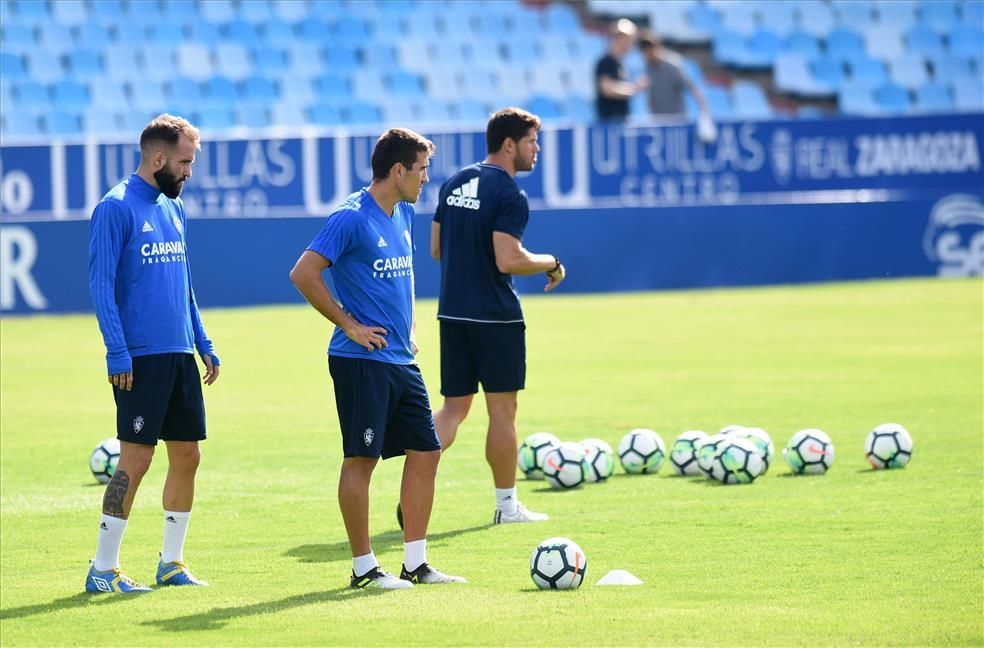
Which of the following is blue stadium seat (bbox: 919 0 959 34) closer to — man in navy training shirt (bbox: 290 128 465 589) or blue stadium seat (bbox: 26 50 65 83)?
blue stadium seat (bbox: 26 50 65 83)

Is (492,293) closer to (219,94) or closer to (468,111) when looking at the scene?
(219,94)

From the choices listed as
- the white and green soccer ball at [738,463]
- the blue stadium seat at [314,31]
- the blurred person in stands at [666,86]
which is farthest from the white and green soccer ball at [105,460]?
the blue stadium seat at [314,31]

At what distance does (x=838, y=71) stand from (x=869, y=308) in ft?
40.7

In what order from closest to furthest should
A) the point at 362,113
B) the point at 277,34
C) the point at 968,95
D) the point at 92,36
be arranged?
the point at 92,36 < the point at 362,113 < the point at 277,34 < the point at 968,95

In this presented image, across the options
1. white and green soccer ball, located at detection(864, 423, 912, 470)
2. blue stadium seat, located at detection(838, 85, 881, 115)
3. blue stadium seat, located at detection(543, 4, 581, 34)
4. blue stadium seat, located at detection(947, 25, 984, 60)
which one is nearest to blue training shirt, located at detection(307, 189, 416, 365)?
white and green soccer ball, located at detection(864, 423, 912, 470)

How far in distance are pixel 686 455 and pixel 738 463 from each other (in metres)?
0.49

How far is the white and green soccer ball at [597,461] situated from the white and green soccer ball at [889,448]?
176 cm

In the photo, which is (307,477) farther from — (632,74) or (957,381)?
(632,74)

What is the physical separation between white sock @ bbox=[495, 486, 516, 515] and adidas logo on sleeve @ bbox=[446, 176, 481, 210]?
1.67 meters

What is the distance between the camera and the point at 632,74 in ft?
107

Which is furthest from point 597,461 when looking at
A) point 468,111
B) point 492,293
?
point 468,111

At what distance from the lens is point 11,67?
2880 cm

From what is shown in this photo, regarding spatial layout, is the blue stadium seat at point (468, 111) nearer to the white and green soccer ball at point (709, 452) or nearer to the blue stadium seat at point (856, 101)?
the blue stadium seat at point (856, 101)

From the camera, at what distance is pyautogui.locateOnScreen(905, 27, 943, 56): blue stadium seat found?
35031 mm
